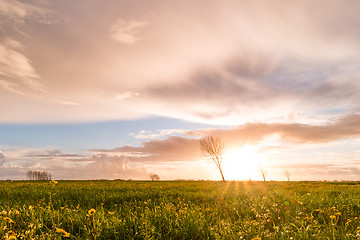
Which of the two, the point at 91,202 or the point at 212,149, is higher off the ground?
the point at 212,149

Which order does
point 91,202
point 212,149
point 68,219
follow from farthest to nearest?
1. point 212,149
2. point 91,202
3. point 68,219

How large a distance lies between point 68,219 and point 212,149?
46757 millimetres

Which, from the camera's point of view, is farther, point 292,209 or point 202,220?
point 292,209

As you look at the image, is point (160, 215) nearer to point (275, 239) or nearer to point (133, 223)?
point (133, 223)

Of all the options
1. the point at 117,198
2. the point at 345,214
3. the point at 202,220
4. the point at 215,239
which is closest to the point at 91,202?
the point at 117,198

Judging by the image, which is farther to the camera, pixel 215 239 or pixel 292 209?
pixel 292 209

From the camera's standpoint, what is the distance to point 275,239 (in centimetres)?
401

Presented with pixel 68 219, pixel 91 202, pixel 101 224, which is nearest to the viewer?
pixel 101 224

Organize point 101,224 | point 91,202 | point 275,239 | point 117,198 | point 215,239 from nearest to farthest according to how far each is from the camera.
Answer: point 275,239 < point 215,239 < point 101,224 < point 91,202 < point 117,198

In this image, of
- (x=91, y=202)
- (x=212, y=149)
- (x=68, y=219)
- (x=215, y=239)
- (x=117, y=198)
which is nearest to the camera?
(x=215, y=239)

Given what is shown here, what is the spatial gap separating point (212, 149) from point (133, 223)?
46816mm

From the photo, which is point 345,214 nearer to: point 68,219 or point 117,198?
point 68,219

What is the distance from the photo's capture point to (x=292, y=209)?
6.92 metres

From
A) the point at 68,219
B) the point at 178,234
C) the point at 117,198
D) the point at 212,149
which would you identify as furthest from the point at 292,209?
the point at 212,149
